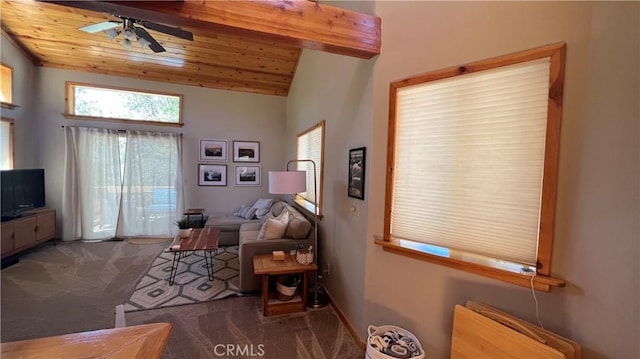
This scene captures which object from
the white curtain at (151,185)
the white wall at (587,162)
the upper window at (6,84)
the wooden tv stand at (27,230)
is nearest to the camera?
the white wall at (587,162)

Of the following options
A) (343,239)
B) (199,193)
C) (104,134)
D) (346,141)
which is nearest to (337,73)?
(346,141)

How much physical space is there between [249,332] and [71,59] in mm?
5543

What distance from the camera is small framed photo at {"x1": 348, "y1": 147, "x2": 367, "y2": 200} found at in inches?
88.4

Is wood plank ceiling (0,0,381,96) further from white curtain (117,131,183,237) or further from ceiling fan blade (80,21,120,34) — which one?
white curtain (117,131,183,237)

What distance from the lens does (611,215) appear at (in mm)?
1197

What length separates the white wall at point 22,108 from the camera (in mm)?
4051

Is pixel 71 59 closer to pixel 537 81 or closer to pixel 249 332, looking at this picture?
pixel 249 332

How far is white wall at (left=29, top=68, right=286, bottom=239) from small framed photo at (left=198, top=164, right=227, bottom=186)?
9cm

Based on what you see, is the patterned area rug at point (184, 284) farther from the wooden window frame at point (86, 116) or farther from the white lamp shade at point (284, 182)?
the wooden window frame at point (86, 116)

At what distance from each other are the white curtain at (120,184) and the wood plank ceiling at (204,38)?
1.26m

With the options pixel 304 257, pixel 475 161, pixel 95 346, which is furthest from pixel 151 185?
pixel 475 161

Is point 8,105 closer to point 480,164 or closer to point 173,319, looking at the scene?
point 173,319

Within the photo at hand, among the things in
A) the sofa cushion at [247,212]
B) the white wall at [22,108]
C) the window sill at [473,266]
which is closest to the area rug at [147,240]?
the sofa cushion at [247,212]

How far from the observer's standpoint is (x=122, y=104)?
5020mm
